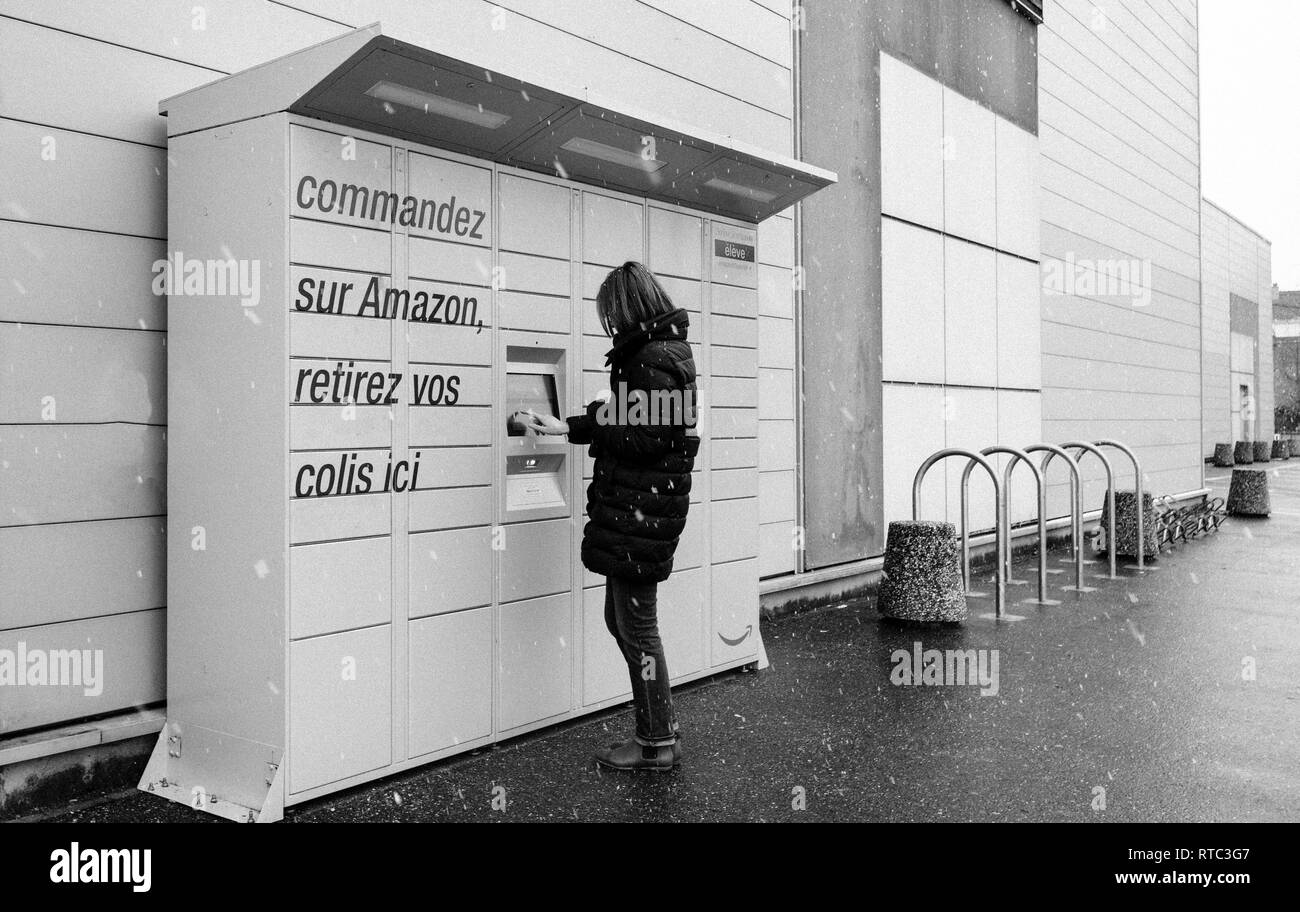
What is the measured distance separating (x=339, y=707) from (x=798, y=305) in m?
4.84

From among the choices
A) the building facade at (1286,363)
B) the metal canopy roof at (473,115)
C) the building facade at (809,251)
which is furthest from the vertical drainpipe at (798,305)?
the building facade at (1286,363)

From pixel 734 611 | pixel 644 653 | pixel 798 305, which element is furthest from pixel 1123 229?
pixel 644 653

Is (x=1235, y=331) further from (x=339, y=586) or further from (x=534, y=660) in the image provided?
(x=339, y=586)

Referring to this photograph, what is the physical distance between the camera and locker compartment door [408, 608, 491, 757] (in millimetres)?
3980

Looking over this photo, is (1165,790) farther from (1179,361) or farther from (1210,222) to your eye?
(1210,222)

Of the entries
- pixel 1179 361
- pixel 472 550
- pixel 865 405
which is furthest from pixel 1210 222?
pixel 472 550

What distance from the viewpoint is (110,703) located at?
12.6 feet

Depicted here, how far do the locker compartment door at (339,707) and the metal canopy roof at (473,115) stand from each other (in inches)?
72.5

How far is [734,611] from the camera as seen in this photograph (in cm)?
557

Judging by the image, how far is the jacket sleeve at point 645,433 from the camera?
3.84 m

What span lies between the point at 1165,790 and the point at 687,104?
484cm

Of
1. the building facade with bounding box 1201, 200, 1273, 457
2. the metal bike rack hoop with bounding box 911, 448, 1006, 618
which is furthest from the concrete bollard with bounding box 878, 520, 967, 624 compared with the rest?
the building facade with bounding box 1201, 200, 1273, 457

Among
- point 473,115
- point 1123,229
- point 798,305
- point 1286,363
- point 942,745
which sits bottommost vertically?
point 942,745

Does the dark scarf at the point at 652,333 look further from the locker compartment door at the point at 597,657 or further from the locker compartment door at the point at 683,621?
the locker compartment door at the point at 683,621
